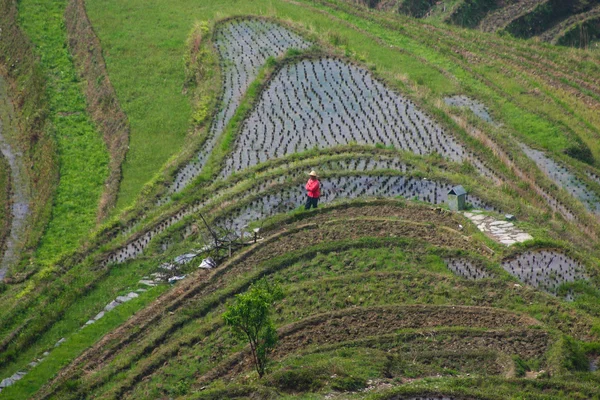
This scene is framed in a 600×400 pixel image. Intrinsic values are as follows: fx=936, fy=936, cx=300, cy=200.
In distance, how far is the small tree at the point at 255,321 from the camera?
15828mm

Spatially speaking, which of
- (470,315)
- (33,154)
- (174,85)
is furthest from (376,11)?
(470,315)

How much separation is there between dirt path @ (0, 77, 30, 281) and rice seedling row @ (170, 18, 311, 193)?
481cm

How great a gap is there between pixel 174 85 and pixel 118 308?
14.2m

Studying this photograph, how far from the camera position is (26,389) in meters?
18.0

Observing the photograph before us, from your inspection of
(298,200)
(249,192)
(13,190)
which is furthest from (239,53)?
(298,200)

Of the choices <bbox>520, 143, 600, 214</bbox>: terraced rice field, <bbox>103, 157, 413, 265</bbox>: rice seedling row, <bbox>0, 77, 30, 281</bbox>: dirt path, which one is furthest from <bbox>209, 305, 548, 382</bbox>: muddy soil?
<bbox>0, 77, 30, 281</bbox>: dirt path

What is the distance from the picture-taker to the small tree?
51.9 feet

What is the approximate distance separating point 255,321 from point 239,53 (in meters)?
20.2

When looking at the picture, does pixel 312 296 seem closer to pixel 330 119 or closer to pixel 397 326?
pixel 397 326

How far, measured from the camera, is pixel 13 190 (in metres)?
28.5

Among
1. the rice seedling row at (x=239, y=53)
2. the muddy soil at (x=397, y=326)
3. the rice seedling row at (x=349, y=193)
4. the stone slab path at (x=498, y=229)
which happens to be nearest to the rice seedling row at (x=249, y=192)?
the rice seedling row at (x=349, y=193)

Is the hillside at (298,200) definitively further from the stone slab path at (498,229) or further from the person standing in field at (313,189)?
the person standing in field at (313,189)

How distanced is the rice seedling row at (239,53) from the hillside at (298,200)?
0.33 feet

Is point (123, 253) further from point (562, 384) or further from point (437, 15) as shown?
A: point (437, 15)
